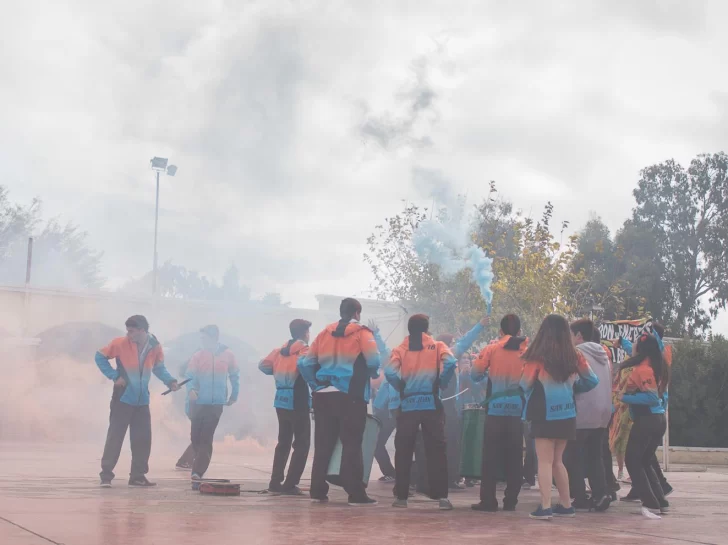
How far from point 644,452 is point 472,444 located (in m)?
1.75

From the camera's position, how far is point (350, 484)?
8.74 meters

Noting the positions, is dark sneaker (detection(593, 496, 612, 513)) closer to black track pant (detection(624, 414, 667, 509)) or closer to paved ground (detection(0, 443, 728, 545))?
Answer: paved ground (detection(0, 443, 728, 545))

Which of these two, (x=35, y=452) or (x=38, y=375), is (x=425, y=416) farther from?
(x=38, y=375)

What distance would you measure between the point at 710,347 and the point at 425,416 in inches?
762

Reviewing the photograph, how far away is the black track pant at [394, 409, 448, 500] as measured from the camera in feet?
28.4

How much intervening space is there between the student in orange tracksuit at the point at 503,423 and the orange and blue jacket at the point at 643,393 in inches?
44.2

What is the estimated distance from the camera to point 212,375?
11.1m

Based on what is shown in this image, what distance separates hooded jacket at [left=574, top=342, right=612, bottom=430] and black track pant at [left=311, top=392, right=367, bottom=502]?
7.11ft

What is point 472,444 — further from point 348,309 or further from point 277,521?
point 277,521

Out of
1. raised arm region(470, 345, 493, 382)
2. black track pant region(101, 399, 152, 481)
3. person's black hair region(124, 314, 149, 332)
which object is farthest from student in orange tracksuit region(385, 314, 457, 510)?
person's black hair region(124, 314, 149, 332)

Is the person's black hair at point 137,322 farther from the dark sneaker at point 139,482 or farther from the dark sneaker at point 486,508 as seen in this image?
the dark sneaker at point 486,508

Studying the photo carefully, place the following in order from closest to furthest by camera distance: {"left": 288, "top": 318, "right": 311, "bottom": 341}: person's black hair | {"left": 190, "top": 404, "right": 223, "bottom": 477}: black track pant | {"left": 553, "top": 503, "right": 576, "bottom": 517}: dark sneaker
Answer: {"left": 553, "top": 503, "right": 576, "bottom": 517}: dark sneaker
{"left": 288, "top": 318, "right": 311, "bottom": 341}: person's black hair
{"left": 190, "top": 404, "right": 223, "bottom": 477}: black track pant

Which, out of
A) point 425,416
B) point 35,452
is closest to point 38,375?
point 35,452

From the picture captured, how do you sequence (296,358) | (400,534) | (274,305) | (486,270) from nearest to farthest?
(400,534) → (296,358) → (486,270) → (274,305)
